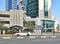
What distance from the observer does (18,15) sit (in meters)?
87.7

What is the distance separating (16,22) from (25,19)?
7908mm

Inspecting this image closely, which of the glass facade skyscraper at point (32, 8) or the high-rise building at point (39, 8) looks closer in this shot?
the high-rise building at point (39, 8)

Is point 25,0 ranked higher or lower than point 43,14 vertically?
higher

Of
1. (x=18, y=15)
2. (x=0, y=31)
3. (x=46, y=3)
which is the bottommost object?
(x=0, y=31)

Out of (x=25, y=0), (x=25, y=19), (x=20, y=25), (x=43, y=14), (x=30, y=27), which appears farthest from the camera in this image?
(x=25, y=0)

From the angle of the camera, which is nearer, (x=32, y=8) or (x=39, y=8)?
(x=39, y=8)

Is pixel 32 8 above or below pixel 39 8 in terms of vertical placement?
above

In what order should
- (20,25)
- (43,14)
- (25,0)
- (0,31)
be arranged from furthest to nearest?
(25,0) → (43,14) → (20,25) → (0,31)

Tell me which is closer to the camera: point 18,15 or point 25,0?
point 18,15

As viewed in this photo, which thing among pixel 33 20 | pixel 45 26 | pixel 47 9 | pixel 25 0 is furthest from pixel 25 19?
pixel 25 0

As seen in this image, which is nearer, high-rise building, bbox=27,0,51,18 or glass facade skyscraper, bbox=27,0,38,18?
high-rise building, bbox=27,0,51,18

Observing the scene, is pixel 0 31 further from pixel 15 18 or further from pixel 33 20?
pixel 33 20

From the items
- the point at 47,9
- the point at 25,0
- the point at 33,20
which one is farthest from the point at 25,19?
the point at 25,0

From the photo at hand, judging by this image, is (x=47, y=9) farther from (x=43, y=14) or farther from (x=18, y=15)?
(x=18, y=15)
